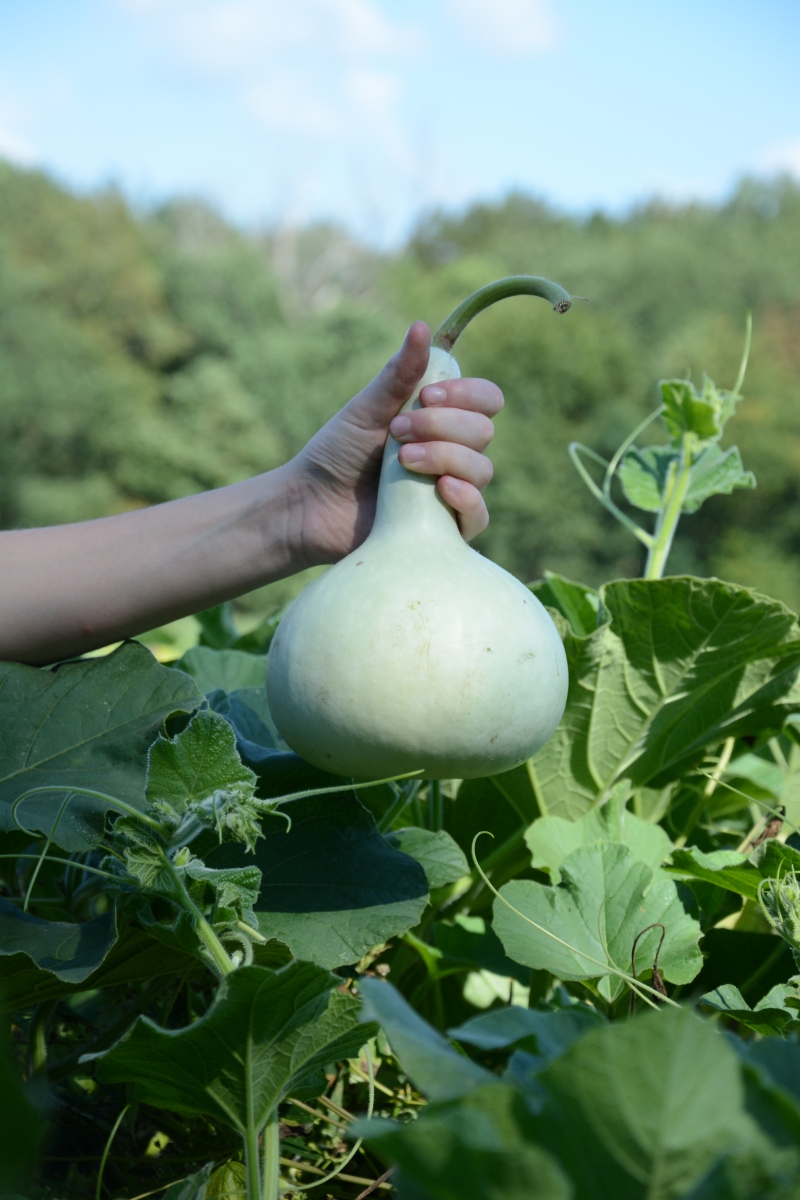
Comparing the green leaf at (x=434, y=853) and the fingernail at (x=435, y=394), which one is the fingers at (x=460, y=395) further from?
the green leaf at (x=434, y=853)

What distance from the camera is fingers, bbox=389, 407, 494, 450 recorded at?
0.74 meters

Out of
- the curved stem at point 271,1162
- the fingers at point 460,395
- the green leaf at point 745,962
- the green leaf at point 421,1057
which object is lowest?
the green leaf at point 745,962

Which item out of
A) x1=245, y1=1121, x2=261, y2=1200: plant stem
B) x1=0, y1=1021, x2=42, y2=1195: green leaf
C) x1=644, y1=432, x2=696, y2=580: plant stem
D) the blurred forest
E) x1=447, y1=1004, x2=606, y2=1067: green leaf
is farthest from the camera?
the blurred forest

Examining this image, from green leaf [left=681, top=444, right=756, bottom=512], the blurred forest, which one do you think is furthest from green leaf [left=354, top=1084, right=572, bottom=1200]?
the blurred forest

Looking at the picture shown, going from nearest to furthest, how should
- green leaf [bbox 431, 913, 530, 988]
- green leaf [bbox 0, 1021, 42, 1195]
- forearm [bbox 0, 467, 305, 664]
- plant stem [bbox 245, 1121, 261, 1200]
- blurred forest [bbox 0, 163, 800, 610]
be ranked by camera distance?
green leaf [bbox 0, 1021, 42, 1195] → plant stem [bbox 245, 1121, 261, 1200] → green leaf [bbox 431, 913, 530, 988] → forearm [bbox 0, 467, 305, 664] → blurred forest [bbox 0, 163, 800, 610]

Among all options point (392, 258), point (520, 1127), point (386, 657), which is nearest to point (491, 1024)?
point (520, 1127)

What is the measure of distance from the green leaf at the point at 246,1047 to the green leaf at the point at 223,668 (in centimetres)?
52

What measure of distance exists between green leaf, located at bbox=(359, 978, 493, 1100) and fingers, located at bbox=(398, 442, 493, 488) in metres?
0.43

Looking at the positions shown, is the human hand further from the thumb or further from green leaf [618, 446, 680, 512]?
green leaf [618, 446, 680, 512]

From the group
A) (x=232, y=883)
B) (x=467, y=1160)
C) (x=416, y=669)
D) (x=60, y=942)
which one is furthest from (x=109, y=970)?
(x=467, y=1160)

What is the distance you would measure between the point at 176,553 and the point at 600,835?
0.48 meters

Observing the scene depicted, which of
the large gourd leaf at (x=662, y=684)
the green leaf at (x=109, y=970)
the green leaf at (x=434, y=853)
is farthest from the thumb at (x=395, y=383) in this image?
the green leaf at (x=109, y=970)

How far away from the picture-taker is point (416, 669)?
59 centimetres

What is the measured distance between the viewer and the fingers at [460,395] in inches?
29.6
